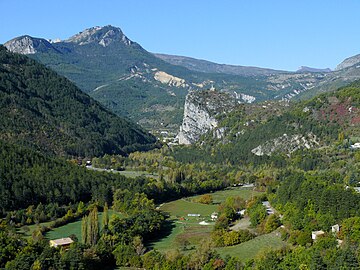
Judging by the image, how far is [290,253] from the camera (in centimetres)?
5622

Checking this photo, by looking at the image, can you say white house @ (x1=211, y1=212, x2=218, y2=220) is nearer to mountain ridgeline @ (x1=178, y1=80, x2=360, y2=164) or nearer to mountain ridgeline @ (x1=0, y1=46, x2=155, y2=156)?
mountain ridgeline @ (x1=178, y1=80, x2=360, y2=164)

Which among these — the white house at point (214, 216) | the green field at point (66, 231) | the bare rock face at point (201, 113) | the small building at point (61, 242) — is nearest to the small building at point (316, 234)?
the white house at point (214, 216)

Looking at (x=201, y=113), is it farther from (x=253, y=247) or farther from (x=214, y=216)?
(x=253, y=247)

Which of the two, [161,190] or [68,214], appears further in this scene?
[161,190]

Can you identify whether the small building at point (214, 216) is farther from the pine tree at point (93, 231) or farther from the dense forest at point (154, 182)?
the pine tree at point (93, 231)

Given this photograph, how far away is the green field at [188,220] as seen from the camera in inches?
2761

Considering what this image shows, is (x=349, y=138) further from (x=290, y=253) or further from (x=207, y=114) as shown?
(x=290, y=253)

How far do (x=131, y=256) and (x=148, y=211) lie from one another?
18.8m

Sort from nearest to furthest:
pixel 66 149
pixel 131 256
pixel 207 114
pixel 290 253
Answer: pixel 290 253
pixel 131 256
pixel 66 149
pixel 207 114

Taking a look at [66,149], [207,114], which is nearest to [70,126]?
[66,149]

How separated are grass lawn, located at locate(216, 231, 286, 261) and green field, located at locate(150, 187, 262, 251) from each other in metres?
5.77

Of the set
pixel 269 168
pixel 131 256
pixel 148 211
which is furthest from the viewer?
pixel 269 168

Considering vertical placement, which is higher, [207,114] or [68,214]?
[207,114]

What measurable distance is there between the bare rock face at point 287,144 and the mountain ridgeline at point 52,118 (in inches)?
1842
